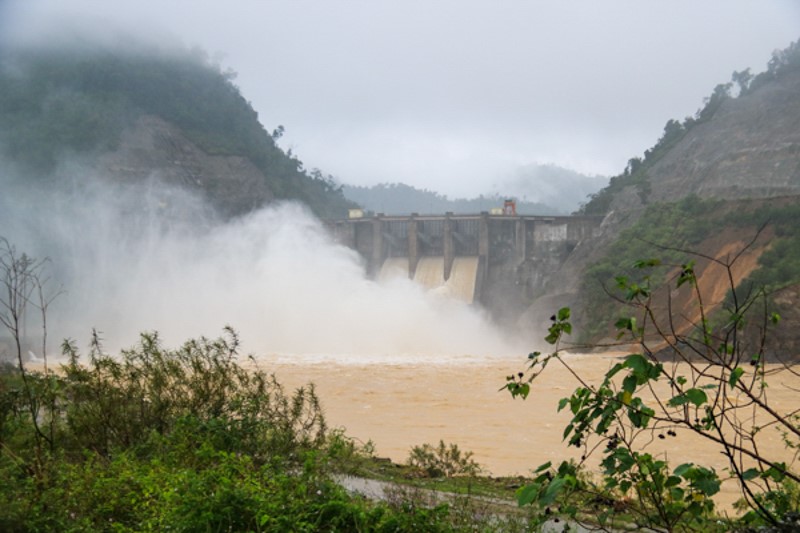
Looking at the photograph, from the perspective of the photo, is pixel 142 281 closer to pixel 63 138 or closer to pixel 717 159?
pixel 63 138

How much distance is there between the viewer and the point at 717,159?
54500mm

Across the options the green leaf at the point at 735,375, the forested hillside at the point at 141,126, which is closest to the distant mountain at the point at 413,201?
the forested hillside at the point at 141,126

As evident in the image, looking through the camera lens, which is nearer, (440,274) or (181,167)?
(440,274)

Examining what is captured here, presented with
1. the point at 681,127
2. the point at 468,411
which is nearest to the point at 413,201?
the point at 681,127

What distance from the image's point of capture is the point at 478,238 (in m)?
53.3

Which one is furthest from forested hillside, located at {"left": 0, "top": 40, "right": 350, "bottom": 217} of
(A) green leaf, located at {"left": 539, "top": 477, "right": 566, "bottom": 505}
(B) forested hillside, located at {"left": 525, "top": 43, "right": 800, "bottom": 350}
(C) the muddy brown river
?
(A) green leaf, located at {"left": 539, "top": 477, "right": 566, "bottom": 505}

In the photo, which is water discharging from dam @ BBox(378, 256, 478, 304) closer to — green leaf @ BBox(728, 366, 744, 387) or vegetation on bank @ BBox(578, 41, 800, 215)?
vegetation on bank @ BBox(578, 41, 800, 215)

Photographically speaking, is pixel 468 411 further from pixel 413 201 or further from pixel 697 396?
pixel 413 201

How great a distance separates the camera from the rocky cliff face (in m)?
58.5

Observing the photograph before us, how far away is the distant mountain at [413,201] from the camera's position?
589ft

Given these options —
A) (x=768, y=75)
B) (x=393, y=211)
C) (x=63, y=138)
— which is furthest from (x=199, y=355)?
(x=393, y=211)

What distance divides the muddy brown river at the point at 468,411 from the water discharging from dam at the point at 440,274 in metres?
16.5

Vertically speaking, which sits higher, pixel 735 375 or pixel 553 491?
pixel 735 375

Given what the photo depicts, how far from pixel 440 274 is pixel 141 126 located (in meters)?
29.3
